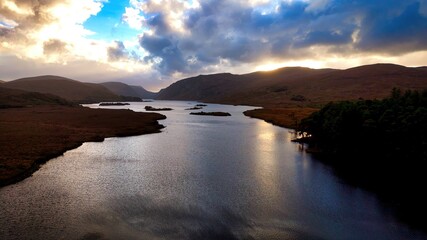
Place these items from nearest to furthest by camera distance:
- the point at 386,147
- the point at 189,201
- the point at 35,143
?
1. the point at 189,201
2. the point at 386,147
3. the point at 35,143

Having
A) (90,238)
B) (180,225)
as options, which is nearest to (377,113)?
(180,225)

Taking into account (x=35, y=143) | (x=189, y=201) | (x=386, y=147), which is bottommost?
(x=189, y=201)

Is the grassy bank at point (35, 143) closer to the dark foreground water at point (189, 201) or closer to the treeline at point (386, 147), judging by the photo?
the dark foreground water at point (189, 201)

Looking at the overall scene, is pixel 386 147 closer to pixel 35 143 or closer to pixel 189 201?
pixel 189 201

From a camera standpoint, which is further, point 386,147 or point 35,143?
point 35,143

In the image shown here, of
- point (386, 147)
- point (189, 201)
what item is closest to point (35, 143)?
point (189, 201)
